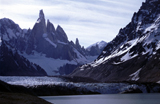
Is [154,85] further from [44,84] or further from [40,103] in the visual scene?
[40,103]

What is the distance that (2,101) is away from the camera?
4078 cm

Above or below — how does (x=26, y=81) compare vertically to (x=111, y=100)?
above

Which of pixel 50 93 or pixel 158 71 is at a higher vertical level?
pixel 158 71

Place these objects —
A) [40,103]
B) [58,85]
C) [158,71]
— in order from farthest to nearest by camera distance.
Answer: [158,71], [58,85], [40,103]

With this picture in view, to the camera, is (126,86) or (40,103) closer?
(40,103)

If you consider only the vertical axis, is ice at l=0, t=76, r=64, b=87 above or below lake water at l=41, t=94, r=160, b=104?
above

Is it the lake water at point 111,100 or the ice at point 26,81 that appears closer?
the lake water at point 111,100

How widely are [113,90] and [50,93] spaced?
113 ft

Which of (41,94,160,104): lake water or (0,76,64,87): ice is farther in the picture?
(0,76,64,87): ice

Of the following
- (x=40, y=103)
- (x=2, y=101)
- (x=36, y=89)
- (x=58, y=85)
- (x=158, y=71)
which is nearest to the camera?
(x=2, y=101)

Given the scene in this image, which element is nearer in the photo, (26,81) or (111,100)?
(111,100)

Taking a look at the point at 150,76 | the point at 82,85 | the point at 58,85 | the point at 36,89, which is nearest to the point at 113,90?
the point at 82,85

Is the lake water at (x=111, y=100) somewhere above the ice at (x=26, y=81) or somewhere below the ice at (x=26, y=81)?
below

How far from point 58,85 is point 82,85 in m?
13.4
